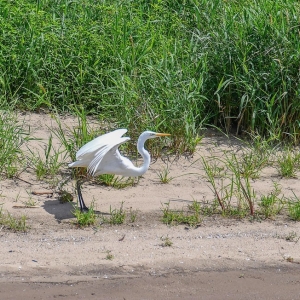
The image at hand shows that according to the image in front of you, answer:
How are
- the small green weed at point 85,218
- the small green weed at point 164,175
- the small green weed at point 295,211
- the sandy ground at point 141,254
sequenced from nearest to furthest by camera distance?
the sandy ground at point 141,254, the small green weed at point 85,218, the small green weed at point 295,211, the small green weed at point 164,175

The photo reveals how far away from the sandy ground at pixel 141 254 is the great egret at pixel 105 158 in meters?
0.28

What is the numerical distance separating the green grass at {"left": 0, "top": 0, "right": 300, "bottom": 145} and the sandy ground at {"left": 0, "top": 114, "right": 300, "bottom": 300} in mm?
970

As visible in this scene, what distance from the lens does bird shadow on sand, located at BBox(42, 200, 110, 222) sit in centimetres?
555

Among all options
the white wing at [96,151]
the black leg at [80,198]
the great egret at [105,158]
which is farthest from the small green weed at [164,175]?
the black leg at [80,198]

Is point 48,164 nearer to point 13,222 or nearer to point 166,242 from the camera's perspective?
point 13,222

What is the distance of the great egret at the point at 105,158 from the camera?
546cm

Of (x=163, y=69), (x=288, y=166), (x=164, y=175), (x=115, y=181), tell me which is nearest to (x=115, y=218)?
(x=115, y=181)

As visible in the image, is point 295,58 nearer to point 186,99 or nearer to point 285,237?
point 186,99

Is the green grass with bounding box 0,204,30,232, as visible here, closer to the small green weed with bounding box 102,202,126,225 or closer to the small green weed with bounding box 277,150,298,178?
the small green weed with bounding box 102,202,126,225

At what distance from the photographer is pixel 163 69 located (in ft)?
22.4

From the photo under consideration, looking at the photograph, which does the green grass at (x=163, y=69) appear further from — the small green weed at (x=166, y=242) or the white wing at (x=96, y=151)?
the small green weed at (x=166, y=242)

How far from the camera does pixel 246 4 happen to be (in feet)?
26.1

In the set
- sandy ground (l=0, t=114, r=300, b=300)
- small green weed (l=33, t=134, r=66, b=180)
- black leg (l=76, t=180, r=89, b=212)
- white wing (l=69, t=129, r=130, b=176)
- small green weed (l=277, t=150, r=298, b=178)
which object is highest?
white wing (l=69, t=129, r=130, b=176)

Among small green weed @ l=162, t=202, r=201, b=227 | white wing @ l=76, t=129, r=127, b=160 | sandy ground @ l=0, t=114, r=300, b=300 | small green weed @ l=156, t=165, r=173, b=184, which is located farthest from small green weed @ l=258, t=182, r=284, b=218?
white wing @ l=76, t=129, r=127, b=160
